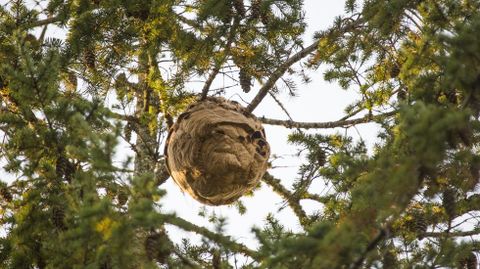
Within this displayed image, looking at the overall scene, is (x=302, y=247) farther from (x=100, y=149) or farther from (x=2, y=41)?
(x=2, y=41)

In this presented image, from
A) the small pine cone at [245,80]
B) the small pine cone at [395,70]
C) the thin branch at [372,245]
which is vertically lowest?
the thin branch at [372,245]

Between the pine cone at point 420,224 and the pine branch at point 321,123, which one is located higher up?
the pine branch at point 321,123

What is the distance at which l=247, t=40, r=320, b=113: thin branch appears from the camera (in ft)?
15.7

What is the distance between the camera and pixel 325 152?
15.4 feet

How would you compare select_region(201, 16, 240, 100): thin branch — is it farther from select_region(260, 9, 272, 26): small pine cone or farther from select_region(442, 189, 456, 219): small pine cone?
select_region(442, 189, 456, 219): small pine cone

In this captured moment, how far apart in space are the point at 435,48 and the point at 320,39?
1.43 m

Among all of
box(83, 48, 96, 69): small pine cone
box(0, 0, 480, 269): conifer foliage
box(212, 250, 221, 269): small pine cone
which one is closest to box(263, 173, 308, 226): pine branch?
box(0, 0, 480, 269): conifer foliage

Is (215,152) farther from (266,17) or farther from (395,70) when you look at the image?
(395,70)

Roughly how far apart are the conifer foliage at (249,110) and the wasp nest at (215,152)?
36 cm

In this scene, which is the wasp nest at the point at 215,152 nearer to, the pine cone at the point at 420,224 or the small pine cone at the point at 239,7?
the small pine cone at the point at 239,7

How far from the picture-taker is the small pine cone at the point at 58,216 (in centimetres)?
A: 344

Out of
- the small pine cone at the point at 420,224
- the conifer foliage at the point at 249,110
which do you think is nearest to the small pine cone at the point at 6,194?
the conifer foliage at the point at 249,110

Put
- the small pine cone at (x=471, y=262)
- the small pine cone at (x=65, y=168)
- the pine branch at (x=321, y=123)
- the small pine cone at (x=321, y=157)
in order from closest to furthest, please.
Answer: the small pine cone at (x=65, y=168) < the small pine cone at (x=471, y=262) < the small pine cone at (x=321, y=157) < the pine branch at (x=321, y=123)

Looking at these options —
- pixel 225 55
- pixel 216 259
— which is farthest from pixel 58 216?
pixel 225 55
